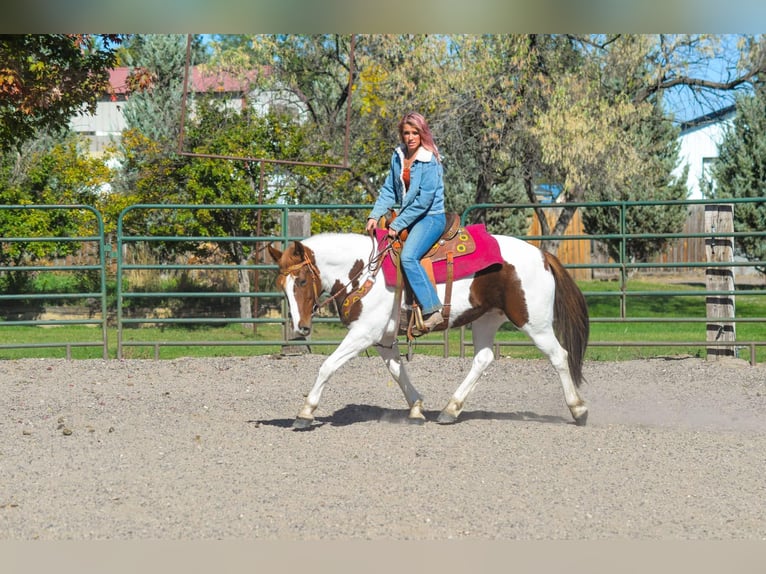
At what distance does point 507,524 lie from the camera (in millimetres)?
4262

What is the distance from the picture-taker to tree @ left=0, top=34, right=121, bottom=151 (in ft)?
34.8

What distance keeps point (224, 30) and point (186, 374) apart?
450cm

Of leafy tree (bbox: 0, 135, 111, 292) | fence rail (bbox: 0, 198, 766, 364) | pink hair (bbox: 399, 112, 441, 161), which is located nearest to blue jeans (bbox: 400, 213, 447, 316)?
pink hair (bbox: 399, 112, 441, 161)

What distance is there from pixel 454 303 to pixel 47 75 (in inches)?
268

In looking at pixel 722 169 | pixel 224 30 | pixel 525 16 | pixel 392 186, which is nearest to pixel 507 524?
pixel 525 16

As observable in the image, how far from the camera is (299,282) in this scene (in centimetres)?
623

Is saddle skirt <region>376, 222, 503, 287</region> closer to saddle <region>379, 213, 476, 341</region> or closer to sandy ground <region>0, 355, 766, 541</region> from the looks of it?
saddle <region>379, 213, 476, 341</region>

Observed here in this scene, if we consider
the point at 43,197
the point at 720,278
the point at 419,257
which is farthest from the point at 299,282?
the point at 43,197

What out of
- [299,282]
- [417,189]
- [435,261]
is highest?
[417,189]

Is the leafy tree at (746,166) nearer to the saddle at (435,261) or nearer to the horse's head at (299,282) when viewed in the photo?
the saddle at (435,261)

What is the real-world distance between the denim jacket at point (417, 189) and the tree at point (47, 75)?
5.75 m

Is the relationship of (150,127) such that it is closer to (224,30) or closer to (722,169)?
(722,169)

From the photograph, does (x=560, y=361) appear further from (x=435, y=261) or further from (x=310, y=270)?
(x=310, y=270)

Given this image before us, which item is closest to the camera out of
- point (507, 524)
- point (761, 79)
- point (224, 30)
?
point (507, 524)
